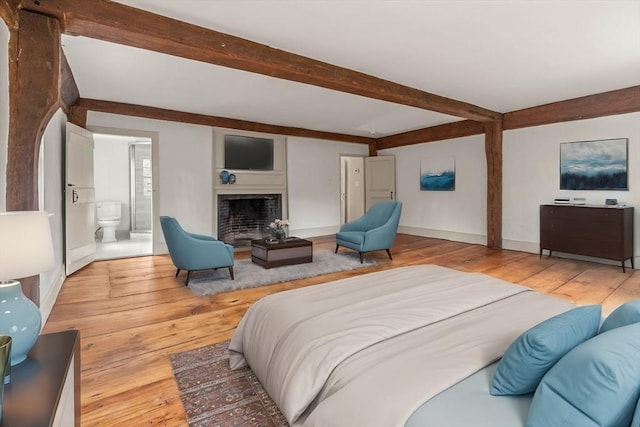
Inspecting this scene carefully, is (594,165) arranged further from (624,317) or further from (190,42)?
(190,42)

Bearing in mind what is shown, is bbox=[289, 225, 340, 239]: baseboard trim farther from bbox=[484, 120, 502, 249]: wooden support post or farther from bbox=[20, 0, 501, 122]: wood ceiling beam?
bbox=[20, 0, 501, 122]: wood ceiling beam

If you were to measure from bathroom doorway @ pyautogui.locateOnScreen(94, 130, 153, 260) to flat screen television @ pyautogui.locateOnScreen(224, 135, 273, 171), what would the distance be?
89.1 inches

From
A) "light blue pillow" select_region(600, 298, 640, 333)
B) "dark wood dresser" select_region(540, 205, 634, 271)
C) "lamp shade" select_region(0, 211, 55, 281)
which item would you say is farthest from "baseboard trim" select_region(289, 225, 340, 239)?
"light blue pillow" select_region(600, 298, 640, 333)

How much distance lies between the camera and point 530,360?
999 millimetres

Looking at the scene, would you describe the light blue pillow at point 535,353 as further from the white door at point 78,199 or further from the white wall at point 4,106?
the white door at point 78,199

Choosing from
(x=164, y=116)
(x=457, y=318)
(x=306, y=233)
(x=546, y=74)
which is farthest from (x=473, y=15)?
(x=306, y=233)

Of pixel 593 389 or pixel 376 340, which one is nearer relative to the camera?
pixel 593 389

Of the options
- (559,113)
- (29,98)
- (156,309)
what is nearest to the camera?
(29,98)

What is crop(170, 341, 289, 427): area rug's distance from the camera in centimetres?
163

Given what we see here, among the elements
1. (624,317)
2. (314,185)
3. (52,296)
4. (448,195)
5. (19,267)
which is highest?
(314,185)

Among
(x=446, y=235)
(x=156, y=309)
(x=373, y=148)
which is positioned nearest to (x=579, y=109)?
Answer: (x=446, y=235)

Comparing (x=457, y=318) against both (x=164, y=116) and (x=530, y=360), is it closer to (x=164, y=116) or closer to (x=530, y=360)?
(x=530, y=360)

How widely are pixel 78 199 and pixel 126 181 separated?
3600 mm

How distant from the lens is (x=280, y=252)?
15.5ft
